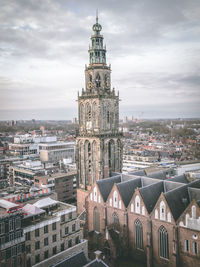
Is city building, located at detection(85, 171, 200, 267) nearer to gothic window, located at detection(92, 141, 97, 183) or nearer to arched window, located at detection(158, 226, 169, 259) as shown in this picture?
arched window, located at detection(158, 226, 169, 259)

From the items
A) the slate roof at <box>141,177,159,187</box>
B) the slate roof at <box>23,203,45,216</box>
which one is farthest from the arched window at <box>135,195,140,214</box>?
the slate roof at <box>23,203,45,216</box>

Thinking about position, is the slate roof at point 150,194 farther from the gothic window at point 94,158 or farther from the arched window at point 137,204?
the gothic window at point 94,158

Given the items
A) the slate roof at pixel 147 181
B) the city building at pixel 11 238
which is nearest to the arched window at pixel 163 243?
the slate roof at pixel 147 181

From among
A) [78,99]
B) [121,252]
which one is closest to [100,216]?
[121,252]

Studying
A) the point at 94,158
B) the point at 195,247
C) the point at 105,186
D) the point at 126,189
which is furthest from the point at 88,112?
the point at 195,247

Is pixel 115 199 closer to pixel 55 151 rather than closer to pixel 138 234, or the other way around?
pixel 138 234
